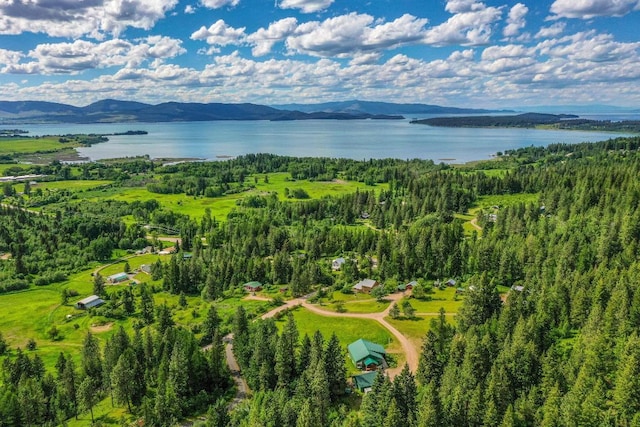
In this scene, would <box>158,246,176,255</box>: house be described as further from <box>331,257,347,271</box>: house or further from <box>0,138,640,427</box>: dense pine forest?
<box>331,257,347,271</box>: house

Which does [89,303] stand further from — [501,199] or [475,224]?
[501,199]

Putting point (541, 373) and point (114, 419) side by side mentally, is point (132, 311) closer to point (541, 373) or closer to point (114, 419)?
point (114, 419)

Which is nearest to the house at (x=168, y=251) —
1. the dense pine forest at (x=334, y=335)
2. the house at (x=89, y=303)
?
the dense pine forest at (x=334, y=335)

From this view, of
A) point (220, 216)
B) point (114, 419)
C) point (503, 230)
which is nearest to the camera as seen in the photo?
point (114, 419)

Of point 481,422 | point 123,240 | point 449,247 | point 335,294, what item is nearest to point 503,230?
point 449,247

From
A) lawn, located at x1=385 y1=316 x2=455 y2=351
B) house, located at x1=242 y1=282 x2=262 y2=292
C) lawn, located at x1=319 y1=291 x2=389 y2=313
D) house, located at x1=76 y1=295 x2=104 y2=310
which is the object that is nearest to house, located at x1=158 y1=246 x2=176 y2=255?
house, located at x1=76 y1=295 x2=104 y2=310

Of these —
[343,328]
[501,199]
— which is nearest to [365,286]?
[343,328]
